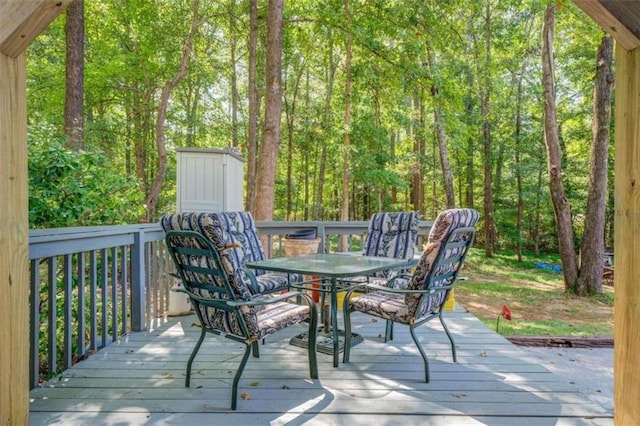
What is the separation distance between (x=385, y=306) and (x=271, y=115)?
164 inches

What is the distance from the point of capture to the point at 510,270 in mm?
12570

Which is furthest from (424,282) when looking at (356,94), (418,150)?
(418,150)

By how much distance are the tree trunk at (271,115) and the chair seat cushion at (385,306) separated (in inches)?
132

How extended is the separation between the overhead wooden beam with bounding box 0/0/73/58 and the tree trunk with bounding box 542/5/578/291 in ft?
29.4

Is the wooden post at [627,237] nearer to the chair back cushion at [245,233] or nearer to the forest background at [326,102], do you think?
the chair back cushion at [245,233]

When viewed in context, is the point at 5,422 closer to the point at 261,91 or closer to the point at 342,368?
the point at 342,368

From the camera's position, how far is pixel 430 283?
98.4 inches

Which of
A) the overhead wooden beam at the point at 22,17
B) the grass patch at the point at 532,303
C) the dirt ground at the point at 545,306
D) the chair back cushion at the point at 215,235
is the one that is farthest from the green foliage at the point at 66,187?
the dirt ground at the point at 545,306

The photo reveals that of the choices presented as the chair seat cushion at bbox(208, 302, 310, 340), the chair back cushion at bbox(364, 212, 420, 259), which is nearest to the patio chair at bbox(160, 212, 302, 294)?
the chair seat cushion at bbox(208, 302, 310, 340)

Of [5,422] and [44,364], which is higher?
[5,422]

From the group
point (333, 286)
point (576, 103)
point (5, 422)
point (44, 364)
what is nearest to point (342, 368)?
point (333, 286)

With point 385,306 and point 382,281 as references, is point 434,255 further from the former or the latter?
point 382,281

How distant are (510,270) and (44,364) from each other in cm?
1236

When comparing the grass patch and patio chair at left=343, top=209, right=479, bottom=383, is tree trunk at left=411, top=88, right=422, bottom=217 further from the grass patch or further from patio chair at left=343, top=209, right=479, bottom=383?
patio chair at left=343, top=209, right=479, bottom=383
